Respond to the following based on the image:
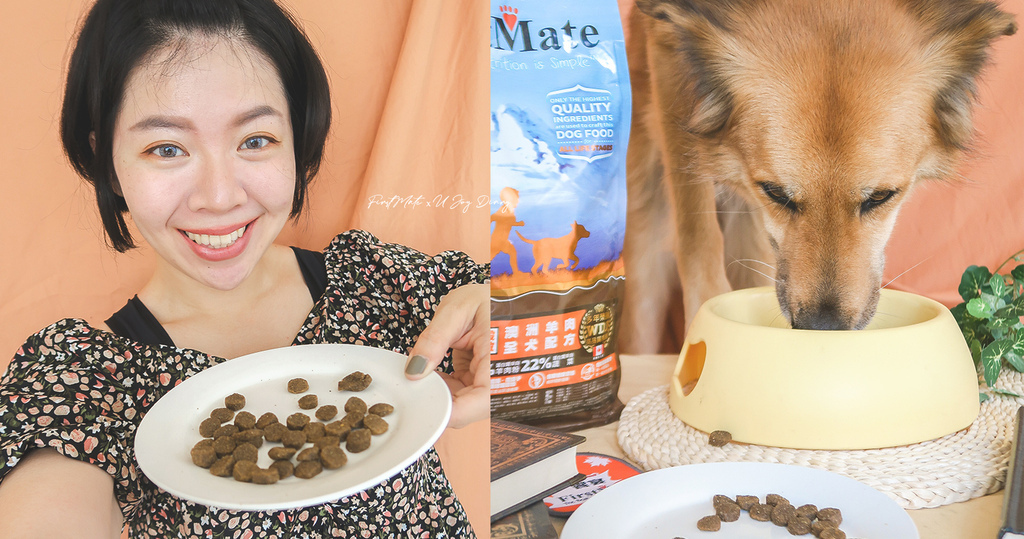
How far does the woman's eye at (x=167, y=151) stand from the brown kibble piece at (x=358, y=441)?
0.94 feet

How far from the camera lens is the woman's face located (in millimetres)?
538

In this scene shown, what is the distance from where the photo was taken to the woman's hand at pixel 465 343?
23.8 inches

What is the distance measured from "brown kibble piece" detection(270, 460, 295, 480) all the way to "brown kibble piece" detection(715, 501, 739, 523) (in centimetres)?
31

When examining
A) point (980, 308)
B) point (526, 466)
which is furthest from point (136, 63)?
point (980, 308)

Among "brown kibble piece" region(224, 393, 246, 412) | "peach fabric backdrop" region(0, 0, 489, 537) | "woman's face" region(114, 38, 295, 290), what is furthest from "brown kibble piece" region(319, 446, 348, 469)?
"peach fabric backdrop" region(0, 0, 489, 537)

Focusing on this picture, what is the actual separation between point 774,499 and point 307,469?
33 cm

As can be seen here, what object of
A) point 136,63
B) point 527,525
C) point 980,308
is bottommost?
point 527,525

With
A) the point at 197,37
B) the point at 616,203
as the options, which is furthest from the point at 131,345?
the point at 616,203

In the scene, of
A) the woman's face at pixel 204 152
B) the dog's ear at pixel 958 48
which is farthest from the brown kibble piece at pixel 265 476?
the dog's ear at pixel 958 48

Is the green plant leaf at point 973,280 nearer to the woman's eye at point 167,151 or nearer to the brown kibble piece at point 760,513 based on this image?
the brown kibble piece at point 760,513

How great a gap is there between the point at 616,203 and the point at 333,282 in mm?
352

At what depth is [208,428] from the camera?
49 cm

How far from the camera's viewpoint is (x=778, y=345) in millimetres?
500

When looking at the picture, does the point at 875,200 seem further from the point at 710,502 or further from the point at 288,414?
the point at 288,414
